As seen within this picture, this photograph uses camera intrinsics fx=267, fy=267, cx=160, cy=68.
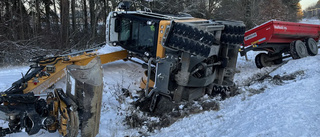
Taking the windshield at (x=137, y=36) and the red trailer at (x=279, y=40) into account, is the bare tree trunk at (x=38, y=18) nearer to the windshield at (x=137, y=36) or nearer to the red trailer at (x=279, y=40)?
the windshield at (x=137, y=36)

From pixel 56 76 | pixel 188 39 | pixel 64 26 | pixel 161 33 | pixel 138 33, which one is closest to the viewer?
pixel 188 39

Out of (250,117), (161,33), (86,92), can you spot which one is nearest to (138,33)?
(161,33)

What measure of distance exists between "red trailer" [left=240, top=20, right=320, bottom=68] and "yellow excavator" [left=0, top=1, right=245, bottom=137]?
349 cm

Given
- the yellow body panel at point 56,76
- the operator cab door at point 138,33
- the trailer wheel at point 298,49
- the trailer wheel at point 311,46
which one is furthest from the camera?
the trailer wheel at point 311,46

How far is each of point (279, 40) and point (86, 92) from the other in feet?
27.8

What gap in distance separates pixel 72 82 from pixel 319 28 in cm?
1105

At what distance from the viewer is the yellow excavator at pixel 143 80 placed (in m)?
3.47

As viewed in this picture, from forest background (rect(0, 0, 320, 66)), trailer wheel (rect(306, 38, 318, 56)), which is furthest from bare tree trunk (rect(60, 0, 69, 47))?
trailer wheel (rect(306, 38, 318, 56))

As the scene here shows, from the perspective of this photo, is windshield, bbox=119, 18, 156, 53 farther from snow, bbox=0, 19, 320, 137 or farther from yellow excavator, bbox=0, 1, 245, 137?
snow, bbox=0, 19, 320, 137

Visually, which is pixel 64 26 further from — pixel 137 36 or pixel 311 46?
pixel 311 46

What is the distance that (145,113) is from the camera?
5.30 metres

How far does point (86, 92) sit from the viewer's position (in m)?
3.42

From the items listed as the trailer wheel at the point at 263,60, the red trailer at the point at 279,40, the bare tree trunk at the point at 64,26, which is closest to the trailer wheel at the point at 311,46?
the red trailer at the point at 279,40

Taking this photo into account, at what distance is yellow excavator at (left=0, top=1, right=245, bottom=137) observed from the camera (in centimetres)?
347
